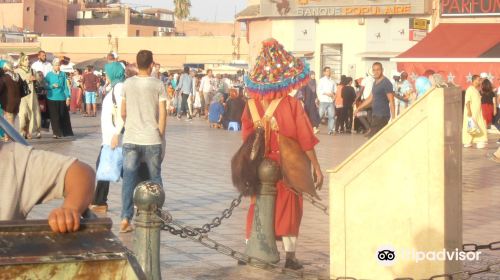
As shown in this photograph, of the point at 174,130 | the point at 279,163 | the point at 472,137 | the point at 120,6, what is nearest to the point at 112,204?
the point at 279,163

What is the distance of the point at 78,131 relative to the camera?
26203mm

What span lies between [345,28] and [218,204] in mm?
27508

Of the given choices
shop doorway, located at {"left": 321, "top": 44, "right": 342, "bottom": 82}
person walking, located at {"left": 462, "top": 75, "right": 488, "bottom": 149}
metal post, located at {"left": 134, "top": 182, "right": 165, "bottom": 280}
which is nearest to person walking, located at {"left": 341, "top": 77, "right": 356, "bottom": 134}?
person walking, located at {"left": 462, "top": 75, "right": 488, "bottom": 149}

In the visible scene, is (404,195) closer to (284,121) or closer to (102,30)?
(284,121)

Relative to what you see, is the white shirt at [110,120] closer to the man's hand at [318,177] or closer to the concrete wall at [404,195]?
the man's hand at [318,177]

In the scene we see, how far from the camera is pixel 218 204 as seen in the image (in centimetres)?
1250

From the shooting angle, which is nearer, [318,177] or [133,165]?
[318,177]

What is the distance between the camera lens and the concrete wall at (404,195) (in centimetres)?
704

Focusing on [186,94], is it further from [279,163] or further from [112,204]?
[279,163]

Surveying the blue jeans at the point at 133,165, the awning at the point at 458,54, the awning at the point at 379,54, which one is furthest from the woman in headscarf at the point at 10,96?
the awning at the point at 379,54

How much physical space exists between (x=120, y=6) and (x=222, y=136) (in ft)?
217

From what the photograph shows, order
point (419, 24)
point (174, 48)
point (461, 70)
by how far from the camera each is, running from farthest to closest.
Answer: point (174, 48)
point (419, 24)
point (461, 70)

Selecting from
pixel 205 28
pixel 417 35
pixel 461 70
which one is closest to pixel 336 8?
pixel 417 35

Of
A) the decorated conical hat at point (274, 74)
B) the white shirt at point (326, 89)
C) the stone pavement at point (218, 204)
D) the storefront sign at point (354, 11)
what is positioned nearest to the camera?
the stone pavement at point (218, 204)
